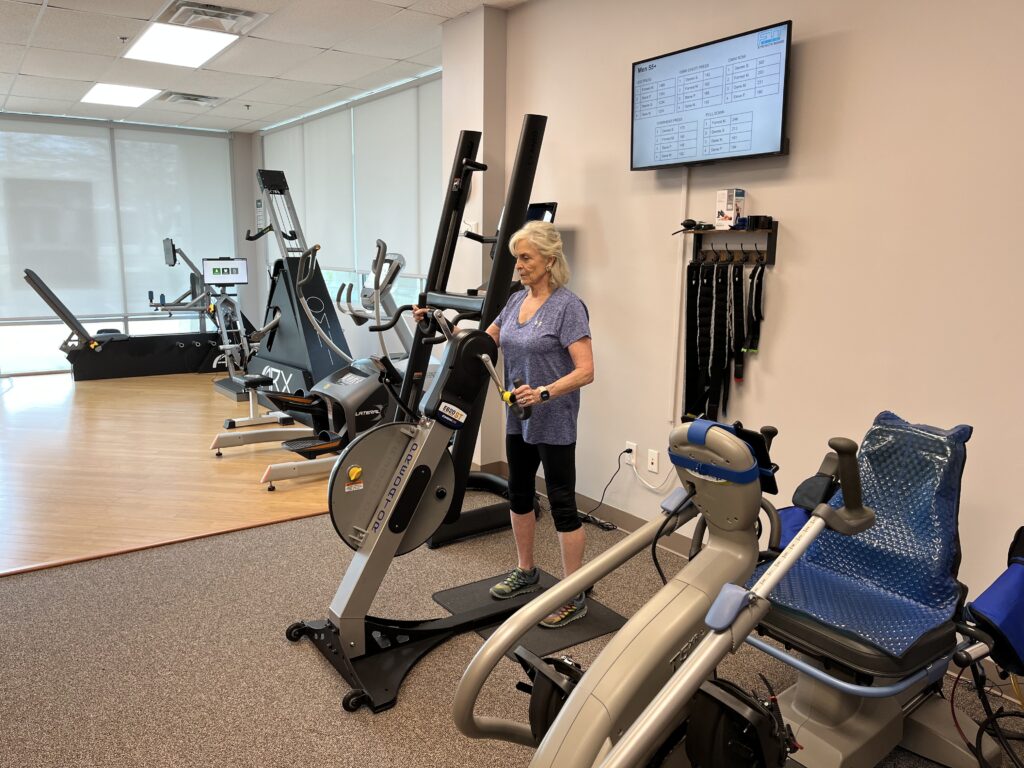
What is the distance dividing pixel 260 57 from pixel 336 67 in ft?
2.00

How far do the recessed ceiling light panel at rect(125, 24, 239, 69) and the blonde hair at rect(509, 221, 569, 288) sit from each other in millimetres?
3429

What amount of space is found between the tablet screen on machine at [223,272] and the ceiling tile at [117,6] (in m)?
2.44

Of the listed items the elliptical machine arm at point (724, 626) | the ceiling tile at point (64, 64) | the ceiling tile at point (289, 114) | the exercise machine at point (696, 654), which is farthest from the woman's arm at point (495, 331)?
the ceiling tile at point (289, 114)

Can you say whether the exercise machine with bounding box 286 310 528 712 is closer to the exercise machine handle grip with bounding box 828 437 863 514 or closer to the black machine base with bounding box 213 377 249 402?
the exercise machine handle grip with bounding box 828 437 863 514

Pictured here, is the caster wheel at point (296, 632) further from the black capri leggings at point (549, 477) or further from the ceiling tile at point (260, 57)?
the ceiling tile at point (260, 57)

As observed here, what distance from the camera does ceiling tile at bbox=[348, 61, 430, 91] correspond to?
588 centimetres

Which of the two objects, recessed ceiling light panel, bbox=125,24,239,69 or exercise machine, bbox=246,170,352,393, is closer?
recessed ceiling light panel, bbox=125,24,239,69

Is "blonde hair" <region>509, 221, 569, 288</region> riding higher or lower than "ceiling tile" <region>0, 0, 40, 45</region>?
lower

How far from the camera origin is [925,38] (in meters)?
2.53

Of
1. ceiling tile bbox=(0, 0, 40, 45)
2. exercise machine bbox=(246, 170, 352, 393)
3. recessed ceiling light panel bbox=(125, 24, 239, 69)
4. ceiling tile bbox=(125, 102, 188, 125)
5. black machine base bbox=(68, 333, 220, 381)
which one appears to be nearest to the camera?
ceiling tile bbox=(0, 0, 40, 45)

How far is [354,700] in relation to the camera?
7.93 feet

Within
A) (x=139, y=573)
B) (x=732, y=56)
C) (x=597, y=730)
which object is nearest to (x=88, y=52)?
(x=139, y=573)

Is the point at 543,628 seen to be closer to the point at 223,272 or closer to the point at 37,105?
the point at 223,272

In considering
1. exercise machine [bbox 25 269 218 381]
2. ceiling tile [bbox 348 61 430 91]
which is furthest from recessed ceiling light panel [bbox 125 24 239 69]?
exercise machine [bbox 25 269 218 381]
